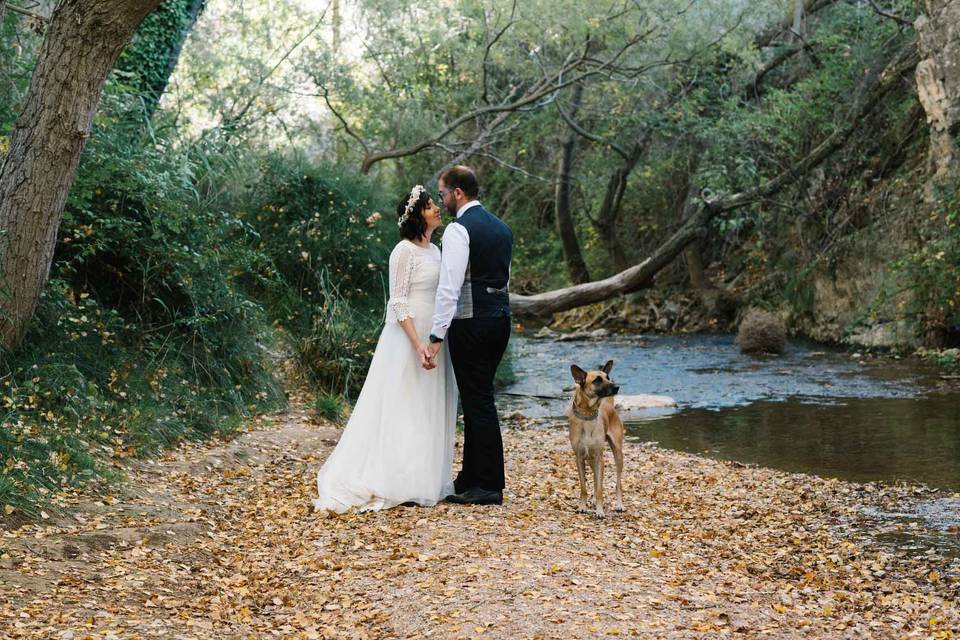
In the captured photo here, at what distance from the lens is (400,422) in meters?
6.49

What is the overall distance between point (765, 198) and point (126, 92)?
38.8ft

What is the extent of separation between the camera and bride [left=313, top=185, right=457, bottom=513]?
6.42 metres

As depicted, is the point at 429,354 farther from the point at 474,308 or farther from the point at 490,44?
the point at 490,44

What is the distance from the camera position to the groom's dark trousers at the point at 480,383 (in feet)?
20.6

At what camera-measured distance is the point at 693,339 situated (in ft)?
63.3

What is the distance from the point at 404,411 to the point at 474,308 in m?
0.84

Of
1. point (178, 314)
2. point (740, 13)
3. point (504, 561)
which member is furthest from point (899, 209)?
point (504, 561)

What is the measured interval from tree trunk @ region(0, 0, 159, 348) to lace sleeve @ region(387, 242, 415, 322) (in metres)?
2.26

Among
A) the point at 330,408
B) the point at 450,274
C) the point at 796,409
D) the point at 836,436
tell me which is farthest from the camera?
the point at 796,409

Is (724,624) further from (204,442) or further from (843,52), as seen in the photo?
(843,52)

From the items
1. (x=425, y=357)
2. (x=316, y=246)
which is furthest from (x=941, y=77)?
(x=425, y=357)

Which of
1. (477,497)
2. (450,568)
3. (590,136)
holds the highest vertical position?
(590,136)

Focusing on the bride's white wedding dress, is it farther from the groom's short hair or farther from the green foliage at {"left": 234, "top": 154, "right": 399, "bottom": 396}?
the green foliage at {"left": 234, "top": 154, "right": 399, "bottom": 396}

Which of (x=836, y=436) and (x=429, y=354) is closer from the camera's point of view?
(x=429, y=354)
